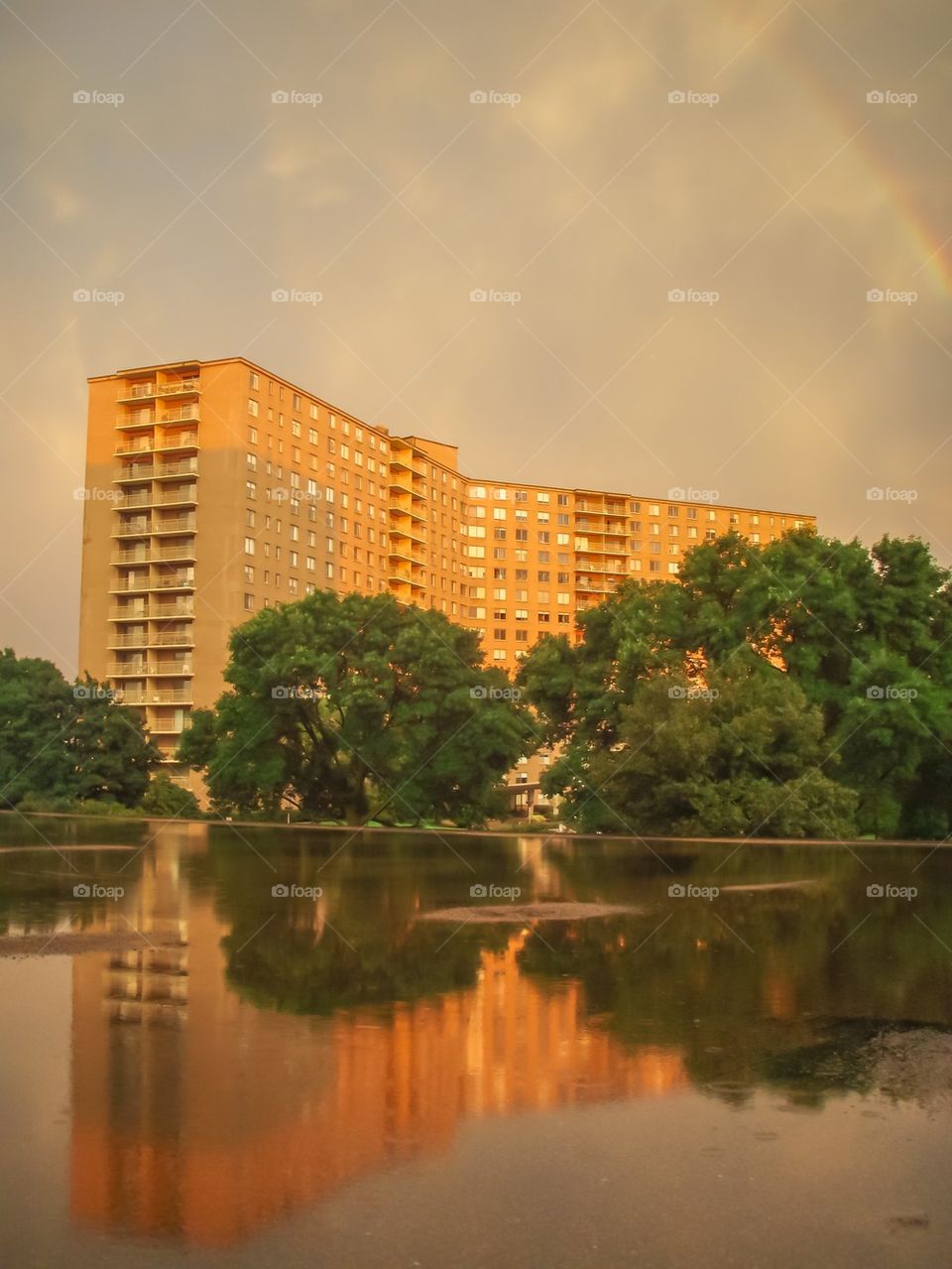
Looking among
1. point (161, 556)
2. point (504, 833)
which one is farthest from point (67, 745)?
point (161, 556)

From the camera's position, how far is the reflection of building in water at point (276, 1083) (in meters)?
6.00

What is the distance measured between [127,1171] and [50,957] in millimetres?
7893

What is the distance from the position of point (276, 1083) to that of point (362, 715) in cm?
4397

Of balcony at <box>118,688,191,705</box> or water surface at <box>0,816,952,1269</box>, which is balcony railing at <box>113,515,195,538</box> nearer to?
balcony at <box>118,688,191,705</box>

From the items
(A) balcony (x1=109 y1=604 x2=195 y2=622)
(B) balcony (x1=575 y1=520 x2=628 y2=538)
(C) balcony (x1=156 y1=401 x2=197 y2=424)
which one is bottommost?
(A) balcony (x1=109 y1=604 x2=195 y2=622)

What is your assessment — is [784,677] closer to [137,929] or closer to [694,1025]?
[137,929]

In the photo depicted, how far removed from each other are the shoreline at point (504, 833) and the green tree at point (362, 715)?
176cm

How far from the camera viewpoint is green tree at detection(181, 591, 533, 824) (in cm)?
5197

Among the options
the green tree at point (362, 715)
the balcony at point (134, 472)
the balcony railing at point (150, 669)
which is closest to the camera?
the green tree at point (362, 715)

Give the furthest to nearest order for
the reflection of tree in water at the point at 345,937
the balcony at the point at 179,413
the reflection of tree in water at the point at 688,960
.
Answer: the balcony at the point at 179,413 → the reflection of tree in water at the point at 345,937 → the reflection of tree in water at the point at 688,960

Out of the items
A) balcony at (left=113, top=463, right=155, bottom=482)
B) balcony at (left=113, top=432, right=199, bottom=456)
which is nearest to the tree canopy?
balcony at (left=113, top=432, right=199, bottom=456)

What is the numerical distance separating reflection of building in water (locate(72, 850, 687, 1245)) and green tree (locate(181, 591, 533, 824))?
39549 millimetres

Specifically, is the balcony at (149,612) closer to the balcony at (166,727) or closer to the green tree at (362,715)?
the balcony at (166,727)

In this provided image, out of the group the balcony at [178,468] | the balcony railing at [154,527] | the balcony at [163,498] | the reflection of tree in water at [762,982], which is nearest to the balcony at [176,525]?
the balcony railing at [154,527]
